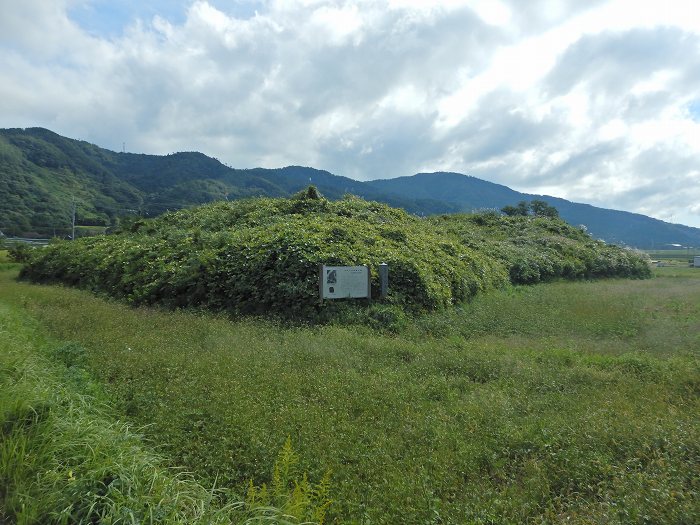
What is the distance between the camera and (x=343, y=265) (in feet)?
38.1

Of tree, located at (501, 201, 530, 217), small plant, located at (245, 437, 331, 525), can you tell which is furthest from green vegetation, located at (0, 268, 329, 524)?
tree, located at (501, 201, 530, 217)

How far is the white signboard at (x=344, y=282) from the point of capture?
11008 millimetres

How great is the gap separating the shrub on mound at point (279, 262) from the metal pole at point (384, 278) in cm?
21

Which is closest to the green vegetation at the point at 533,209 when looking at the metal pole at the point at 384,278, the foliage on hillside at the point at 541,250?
the foliage on hillside at the point at 541,250

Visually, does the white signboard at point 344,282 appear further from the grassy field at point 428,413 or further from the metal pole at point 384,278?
the grassy field at point 428,413

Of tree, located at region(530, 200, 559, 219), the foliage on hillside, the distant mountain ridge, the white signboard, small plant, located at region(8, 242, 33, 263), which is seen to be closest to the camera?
the white signboard

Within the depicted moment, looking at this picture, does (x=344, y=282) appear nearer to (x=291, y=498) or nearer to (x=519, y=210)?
(x=291, y=498)

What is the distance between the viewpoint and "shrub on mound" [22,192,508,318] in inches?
462

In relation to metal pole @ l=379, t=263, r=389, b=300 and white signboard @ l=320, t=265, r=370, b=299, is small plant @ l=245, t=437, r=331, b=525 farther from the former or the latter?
metal pole @ l=379, t=263, r=389, b=300

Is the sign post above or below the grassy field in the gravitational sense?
above

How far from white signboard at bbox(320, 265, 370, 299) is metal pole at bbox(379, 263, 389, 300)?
1.51ft

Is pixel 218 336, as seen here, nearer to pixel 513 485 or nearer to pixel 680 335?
pixel 513 485

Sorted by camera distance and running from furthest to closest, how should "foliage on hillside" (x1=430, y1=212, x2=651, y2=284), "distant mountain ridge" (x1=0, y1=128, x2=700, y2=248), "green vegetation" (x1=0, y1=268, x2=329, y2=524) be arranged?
1. "distant mountain ridge" (x1=0, y1=128, x2=700, y2=248)
2. "foliage on hillside" (x1=430, y1=212, x2=651, y2=284)
3. "green vegetation" (x1=0, y1=268, x2=329, y2=524)

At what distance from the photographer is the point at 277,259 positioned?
12078 mm
